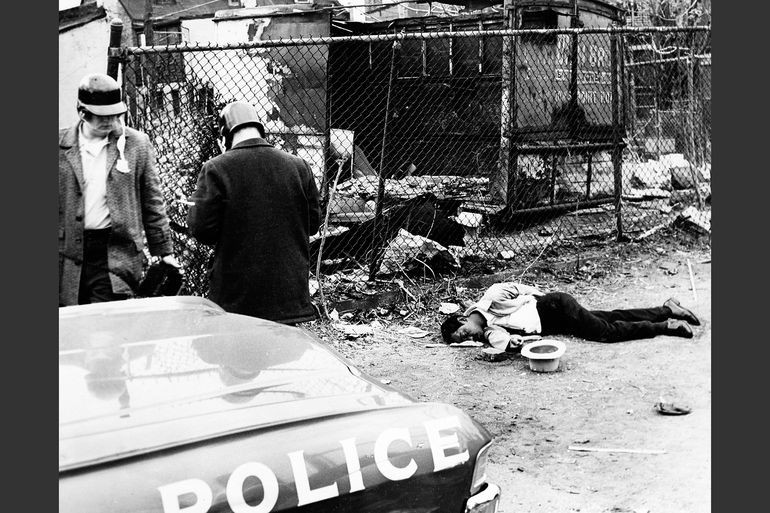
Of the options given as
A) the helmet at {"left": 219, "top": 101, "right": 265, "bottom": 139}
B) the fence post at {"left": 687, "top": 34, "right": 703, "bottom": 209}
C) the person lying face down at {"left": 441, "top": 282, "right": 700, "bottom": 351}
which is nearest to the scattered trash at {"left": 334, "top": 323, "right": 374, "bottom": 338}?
the person lying face down at {"left": 441, "top": 282, "right": 700, "bottom": 351}

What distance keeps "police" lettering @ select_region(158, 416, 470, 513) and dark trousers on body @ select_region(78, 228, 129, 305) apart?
111 inches

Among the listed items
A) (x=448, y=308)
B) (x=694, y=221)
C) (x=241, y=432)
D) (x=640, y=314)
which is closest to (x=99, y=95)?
(x=241, y=432)

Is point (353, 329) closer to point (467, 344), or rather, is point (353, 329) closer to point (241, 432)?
point (467, 344)

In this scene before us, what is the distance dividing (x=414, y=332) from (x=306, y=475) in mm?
5177

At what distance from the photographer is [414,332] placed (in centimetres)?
701

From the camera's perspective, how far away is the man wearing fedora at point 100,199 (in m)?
4.29

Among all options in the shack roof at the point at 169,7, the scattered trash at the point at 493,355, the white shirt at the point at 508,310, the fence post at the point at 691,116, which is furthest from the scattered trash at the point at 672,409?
the shack roof at the point at 169,7

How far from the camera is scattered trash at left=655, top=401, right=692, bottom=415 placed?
200 inches

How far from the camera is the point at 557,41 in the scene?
898 cm

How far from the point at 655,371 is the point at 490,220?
3.37 metres

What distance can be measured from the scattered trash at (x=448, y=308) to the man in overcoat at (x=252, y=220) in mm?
3144

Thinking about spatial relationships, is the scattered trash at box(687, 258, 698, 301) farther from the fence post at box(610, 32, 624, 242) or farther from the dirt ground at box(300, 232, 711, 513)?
the fence post at box(610, 32, 624, 242)

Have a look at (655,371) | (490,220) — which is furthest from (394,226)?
(655,371)

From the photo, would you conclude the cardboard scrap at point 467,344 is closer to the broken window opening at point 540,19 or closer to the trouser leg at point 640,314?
the trouser leg at point 640,314
